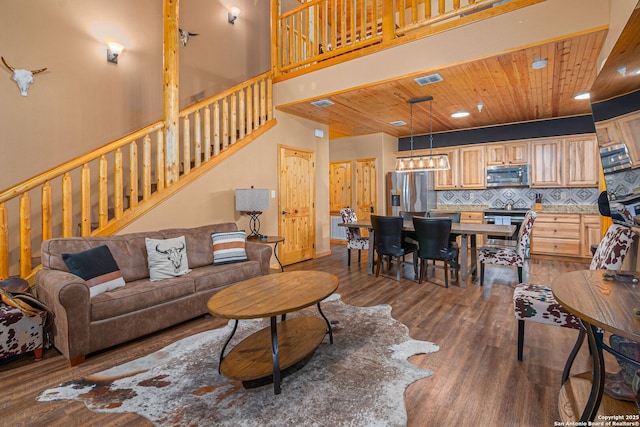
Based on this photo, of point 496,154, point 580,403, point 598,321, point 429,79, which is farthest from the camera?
point 496,154

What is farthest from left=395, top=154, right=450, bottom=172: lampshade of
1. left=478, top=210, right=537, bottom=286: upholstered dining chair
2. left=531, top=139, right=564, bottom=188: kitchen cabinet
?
left=531, top=139, right=564, bottom=188: kitchen cabinet

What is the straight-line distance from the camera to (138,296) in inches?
104

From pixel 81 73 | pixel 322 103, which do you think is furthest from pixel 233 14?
pixel 81 73

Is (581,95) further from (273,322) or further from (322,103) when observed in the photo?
(273,322)

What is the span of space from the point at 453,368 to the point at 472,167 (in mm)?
5517

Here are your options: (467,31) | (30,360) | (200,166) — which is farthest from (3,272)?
(467,31)

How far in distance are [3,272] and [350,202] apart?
634cm

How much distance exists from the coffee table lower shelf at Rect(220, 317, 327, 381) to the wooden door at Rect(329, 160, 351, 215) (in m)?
5.48

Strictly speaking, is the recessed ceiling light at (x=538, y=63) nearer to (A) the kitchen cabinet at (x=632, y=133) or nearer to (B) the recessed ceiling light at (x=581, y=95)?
(B) the recessed ceiling light at (x=581, y=95)

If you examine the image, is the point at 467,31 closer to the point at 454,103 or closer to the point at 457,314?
the point at 454,103

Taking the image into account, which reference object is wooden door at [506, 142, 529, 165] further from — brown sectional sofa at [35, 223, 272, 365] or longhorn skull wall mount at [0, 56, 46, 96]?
longhorn skull wall mount at [0, 56, 46, 96]

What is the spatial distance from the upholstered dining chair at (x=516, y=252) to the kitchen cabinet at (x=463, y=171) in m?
2.89

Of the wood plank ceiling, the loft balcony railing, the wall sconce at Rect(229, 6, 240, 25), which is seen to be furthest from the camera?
the wall sconce at Rect(229, 6, 240, 25)

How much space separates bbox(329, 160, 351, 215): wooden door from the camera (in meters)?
7.90
